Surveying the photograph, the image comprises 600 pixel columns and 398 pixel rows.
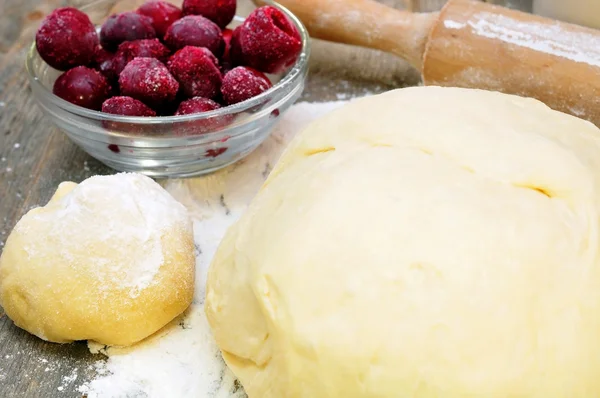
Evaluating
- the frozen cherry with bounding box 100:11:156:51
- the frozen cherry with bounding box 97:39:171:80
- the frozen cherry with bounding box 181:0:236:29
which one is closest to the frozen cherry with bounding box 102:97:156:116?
the frozen cherry with bounding box 97:39:171:80

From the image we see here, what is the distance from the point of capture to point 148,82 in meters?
1.15

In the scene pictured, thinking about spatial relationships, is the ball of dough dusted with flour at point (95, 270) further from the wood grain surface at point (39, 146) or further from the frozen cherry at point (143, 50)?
the frozen cherry at point (143, 50)

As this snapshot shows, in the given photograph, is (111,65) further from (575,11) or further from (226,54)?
(575,11)

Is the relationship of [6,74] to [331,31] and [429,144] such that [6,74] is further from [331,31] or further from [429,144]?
[429,144]

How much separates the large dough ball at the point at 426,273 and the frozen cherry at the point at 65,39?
1.90ft

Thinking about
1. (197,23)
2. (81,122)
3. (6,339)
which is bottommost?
(6,339)

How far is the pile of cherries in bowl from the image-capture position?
Result: 3.84 feet

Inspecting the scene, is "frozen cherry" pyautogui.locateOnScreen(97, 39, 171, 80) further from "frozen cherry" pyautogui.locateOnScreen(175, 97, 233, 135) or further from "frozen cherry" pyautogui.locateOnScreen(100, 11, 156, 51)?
"frozen cherry" pyautogui.locateOnScreen(175, 97, 233, 135)

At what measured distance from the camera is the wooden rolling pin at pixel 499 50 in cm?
128

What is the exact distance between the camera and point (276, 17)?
128 cm

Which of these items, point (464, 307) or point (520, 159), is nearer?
point (464, 307)

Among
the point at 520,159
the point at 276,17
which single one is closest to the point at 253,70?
the point at 276,17

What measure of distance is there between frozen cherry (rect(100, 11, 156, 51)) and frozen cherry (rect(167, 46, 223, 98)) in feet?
0.49

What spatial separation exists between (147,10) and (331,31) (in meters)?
0.45
